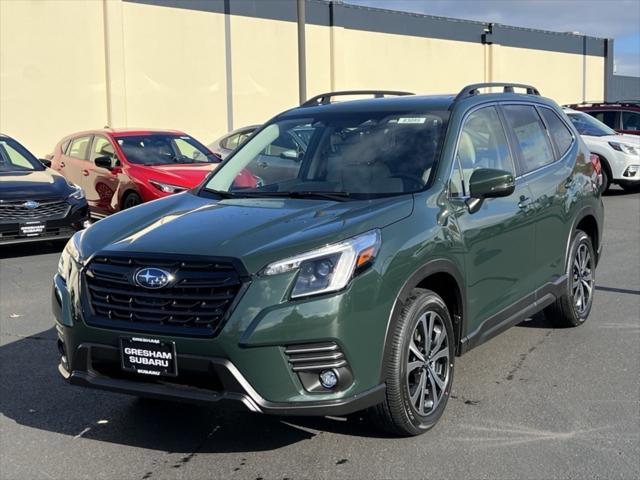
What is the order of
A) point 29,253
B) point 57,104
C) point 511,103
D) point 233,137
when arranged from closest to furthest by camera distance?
point 511,103 < point 29,253 < point 233,137 < point 57,104

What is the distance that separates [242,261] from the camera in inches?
147

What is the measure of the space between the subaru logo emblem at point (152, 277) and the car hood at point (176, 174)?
7527 millimetres

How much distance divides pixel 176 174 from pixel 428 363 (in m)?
7.84

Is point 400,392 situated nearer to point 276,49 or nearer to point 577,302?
point 577,302

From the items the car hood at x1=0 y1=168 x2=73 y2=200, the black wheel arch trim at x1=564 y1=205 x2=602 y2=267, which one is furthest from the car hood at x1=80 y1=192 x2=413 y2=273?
the car hood at x1=0 y1=168 x2=73 y2=200

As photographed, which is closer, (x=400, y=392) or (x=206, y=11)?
(x=400, y=392)

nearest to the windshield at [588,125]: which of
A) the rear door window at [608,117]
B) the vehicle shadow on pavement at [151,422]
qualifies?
the rear door window at [608,117]

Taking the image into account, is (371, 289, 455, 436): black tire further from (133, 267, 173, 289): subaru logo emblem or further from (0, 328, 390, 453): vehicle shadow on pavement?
(133, 267, 173, 289): subaru logo emblem

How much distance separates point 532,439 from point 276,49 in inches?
822

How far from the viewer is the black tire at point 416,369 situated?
400cm

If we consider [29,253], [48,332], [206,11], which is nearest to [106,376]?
[48,332]

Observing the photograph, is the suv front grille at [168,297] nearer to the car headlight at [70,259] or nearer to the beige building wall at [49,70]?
the car headlight at [70,259]

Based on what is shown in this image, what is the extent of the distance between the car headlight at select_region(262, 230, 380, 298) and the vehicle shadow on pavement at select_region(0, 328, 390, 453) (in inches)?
30.5

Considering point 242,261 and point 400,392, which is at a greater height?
point 242,261
